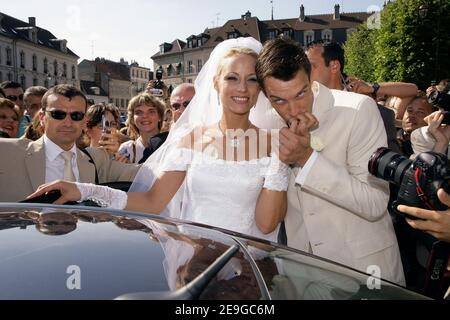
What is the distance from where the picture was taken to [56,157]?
341 centimetres

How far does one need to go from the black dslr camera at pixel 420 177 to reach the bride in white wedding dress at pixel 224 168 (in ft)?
2.65

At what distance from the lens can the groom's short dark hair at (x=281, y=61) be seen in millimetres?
2262

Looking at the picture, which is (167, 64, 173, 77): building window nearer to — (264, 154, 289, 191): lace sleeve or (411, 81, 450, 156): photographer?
(411, 81, 450, 156): photographer

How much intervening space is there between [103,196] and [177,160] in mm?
534

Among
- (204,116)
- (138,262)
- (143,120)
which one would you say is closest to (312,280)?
(138,262)

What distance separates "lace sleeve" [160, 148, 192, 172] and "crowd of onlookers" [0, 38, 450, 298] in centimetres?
76

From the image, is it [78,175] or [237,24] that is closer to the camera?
[78,175]

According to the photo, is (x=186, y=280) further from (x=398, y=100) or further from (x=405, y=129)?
(x=398, y=100)

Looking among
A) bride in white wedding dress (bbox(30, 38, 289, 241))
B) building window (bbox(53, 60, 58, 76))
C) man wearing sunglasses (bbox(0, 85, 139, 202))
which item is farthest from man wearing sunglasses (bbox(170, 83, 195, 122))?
building window (bbox(53, 60, 58, 76))

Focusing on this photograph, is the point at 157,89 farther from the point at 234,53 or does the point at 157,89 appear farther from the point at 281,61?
the point at 281,61

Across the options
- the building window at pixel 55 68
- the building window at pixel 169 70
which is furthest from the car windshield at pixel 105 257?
the building window at pixel 169 70

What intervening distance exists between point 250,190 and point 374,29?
47.8 metres
